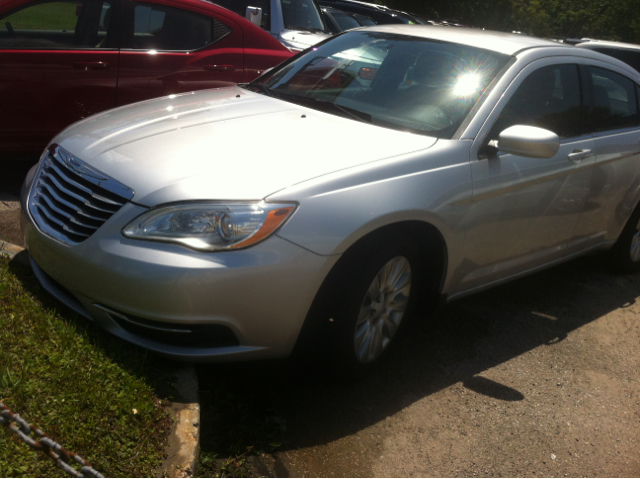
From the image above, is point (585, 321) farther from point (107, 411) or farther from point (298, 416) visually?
point (107, 411)

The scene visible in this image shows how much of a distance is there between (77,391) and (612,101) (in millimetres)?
3973

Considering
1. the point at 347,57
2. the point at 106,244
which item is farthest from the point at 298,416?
the point at 347,57

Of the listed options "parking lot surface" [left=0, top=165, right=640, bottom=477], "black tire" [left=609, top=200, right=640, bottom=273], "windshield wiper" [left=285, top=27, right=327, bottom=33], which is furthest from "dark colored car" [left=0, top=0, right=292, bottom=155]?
"black tire" [left=609, top=200, right=640, bottom=273]

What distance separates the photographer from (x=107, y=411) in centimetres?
296

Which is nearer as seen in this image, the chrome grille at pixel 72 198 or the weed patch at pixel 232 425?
the weed patch at pixel 232 425

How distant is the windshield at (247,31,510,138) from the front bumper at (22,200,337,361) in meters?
1.27

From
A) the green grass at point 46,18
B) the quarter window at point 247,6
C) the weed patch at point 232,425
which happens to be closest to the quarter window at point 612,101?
the weed patch at point 232,425

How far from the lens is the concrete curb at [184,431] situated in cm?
280

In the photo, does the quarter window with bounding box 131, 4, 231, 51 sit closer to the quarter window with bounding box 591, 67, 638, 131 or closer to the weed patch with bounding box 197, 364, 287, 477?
the quarter window with bounding box 591, 67, 638, 131

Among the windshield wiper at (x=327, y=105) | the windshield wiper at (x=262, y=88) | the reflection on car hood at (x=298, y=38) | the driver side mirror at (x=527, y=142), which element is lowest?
the reflection on car hood at (x=298, y=38)

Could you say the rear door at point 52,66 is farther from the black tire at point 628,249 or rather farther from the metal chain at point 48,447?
the black tire at point 628,249

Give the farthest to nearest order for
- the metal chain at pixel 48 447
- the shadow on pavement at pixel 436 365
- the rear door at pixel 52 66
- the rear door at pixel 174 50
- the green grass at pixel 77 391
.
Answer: the rear door at pixel 174 50 < the rear door at pixel 52 66 < the shadow on pavement at pixel 436 365 < the green grass at pixel 77 391 < the metal chain at pixel 48 447

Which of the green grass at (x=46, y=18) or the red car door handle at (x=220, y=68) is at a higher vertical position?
the green grass at (x=46, y=18)

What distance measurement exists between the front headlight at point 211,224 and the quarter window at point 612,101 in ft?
9.07
